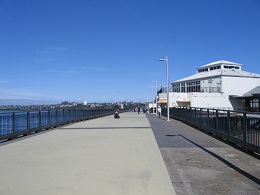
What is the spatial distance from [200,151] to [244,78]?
68.6 m

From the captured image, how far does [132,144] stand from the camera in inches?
437

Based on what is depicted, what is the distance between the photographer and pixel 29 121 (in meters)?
14.9

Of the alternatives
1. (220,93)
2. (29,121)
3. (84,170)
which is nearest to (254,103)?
(220,93)

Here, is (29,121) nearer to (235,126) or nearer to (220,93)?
(235,126)

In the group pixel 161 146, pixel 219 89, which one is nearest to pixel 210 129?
pixel 161 146

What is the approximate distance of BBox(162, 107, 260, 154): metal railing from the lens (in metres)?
8.73

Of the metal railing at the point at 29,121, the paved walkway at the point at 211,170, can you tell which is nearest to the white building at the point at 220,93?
the metal railing at the point at 29,121

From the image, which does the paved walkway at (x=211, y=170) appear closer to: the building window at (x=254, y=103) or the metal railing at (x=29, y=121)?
the metal railing at (x=29, y=121)

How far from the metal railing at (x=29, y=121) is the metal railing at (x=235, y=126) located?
8.51m

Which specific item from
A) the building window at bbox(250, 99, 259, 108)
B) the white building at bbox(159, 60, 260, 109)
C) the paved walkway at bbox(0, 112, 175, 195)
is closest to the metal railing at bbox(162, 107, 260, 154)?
the paved walkway at bbox(0, 112, 175, 195)

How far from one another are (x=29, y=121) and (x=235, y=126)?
9434 millimetres

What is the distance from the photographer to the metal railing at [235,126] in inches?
344

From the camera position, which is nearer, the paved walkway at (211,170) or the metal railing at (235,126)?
the paved walkway at (211,170)

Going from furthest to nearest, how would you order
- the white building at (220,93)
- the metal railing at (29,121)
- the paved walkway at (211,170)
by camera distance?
the white building at (220,93)
the metal railing at (29,121)
the paved walkway at (211,170)
